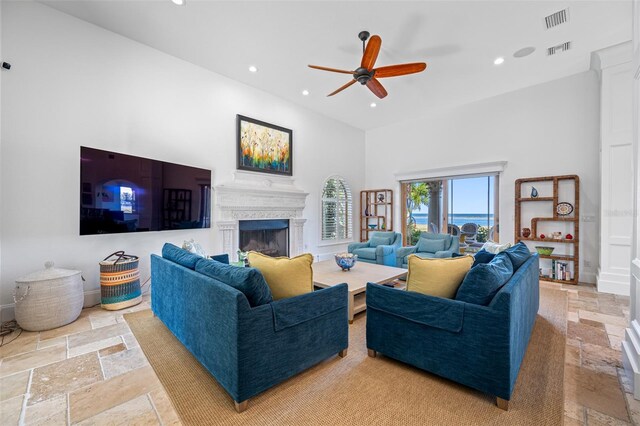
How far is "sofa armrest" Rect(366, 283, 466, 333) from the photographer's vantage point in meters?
1.76

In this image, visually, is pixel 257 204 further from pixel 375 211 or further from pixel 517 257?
pixel 517 257

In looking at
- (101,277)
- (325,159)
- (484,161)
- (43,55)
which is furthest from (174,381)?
(484,161)

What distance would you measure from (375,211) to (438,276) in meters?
5.43

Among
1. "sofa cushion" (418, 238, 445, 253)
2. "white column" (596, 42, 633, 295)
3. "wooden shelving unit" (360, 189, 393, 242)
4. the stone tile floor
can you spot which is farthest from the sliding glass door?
the stone tile floor

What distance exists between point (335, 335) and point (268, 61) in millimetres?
3993

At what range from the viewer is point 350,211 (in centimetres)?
704

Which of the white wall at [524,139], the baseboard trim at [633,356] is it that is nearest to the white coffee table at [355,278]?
the baseboard trim at [633,356]

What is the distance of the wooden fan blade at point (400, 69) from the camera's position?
3136 mm

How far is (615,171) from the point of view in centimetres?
393

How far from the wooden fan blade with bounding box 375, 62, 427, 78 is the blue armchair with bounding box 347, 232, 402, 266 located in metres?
2.98

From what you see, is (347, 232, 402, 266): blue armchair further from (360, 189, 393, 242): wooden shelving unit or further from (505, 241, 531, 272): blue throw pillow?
(505, 241, 531, 272): blue throw pillow

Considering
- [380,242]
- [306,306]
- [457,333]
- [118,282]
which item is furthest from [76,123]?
[380,242]

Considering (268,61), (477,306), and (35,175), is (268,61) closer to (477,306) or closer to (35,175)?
(35,175)

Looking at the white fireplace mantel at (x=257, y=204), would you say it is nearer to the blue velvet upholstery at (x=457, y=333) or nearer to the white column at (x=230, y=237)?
the white column at (x=230, y=237)
